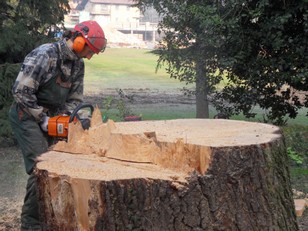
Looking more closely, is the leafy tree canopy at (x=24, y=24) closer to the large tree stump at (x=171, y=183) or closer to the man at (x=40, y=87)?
the man at (x=40, y=87)

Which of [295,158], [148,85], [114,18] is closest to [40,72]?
[295,158]

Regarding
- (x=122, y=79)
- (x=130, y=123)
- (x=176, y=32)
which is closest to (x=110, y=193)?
(x=130, y=123)

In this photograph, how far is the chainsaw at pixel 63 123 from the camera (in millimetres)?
4426

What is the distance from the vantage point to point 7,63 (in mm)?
10148

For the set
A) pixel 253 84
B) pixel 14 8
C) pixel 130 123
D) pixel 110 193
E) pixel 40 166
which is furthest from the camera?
pixel 14 8

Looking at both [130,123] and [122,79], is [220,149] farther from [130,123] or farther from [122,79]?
[122,79]

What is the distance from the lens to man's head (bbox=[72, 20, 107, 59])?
459 cm

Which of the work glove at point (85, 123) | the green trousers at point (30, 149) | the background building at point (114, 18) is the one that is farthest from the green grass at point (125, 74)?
the background building at point (114, 18)

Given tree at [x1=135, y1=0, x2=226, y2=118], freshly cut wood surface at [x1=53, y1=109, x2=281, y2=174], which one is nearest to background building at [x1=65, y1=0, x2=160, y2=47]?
tree at [x1=135, y1=0, x2=226, y2=118]

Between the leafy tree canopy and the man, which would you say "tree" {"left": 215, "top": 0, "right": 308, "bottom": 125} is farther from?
the man

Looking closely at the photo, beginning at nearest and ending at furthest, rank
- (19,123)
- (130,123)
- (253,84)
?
(130,123) → (19,123) → (253,84)

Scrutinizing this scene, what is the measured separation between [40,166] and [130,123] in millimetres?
912

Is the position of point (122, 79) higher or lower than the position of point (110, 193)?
lower

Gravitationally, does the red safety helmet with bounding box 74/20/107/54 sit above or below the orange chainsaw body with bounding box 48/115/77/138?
above
